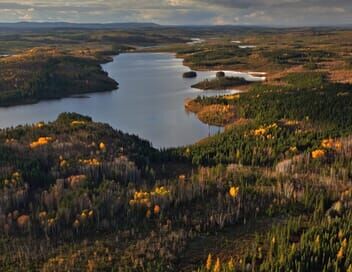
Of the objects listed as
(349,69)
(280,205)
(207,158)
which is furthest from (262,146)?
(349,69)

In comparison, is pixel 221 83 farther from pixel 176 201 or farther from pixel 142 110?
pixel 176 201

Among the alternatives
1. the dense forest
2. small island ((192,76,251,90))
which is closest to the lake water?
small island ((192,76,251,90))

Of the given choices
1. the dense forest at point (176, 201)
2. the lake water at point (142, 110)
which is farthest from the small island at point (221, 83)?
the dense forest at point (176, 201)

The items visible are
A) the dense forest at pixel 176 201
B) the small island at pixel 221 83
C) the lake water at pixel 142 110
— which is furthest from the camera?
the small island at pixel 221 83

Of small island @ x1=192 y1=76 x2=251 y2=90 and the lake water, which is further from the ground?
small island @ x1=192 y1=76 x2=251 y2=90

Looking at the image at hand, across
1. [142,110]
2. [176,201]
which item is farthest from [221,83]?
[176,201]

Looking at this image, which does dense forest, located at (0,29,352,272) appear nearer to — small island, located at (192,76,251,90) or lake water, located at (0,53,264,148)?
lake water, located at (0,53,264,148)

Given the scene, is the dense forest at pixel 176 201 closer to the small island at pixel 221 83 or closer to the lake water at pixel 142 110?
the lake water at pixel 142 110

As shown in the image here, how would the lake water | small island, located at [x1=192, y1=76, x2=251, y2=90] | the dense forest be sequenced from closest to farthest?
the dense forest → the lake water → small island, located at [x1=192, y1=76, x2=251, y2=90]

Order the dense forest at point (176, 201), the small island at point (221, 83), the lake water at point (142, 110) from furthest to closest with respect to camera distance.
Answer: the small island at point (221, 83) → the lake water at point (142, 110) → the dense forest at point (176, 201)

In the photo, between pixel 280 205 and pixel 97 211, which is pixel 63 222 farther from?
pixel 280 205

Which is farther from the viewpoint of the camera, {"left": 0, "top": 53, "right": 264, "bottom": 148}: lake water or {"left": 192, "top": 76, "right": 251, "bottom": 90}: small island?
{"left": 192, "top": 76, "right": 251, "bottom": 90}: small island
